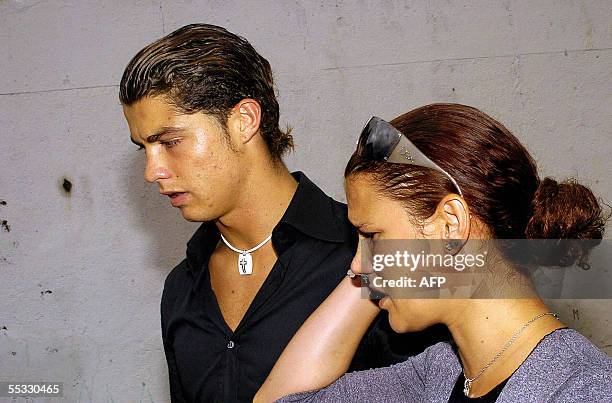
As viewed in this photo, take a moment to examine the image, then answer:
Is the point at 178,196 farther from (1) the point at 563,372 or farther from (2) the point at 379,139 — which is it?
Result: (1) the point at 563,372

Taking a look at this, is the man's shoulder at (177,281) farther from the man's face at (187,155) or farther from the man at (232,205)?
the man's face at (187,155)

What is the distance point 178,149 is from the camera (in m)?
1.49

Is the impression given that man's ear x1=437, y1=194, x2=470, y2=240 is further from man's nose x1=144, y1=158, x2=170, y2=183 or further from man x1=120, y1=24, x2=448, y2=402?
man's nose x1=144, y1=158, x2=170, y2=183

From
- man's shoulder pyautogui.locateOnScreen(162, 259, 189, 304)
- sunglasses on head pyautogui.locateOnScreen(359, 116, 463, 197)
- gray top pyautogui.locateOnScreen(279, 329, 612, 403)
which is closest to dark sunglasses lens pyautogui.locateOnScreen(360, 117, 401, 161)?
sunglasses on head pyautogui.locateOnScreen(359, 116, 463, 197)

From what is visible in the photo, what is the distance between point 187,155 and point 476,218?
24.2 inches

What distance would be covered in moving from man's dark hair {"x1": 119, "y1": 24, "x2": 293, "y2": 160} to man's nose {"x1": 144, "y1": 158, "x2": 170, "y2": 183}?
12 centimetres

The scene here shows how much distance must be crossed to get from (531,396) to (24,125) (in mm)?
2203

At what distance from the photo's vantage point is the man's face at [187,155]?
148 centimetres

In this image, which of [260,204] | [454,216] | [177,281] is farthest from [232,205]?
[454,216]

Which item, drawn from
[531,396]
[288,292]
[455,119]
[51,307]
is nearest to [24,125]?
[51,307]

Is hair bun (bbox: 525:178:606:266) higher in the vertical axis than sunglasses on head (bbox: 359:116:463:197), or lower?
lower

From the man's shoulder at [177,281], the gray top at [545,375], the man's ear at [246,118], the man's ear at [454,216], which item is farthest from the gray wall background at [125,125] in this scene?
the man's ear at [454,216]

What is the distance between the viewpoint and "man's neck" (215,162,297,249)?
1.57m

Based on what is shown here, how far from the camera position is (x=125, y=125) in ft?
8.73
